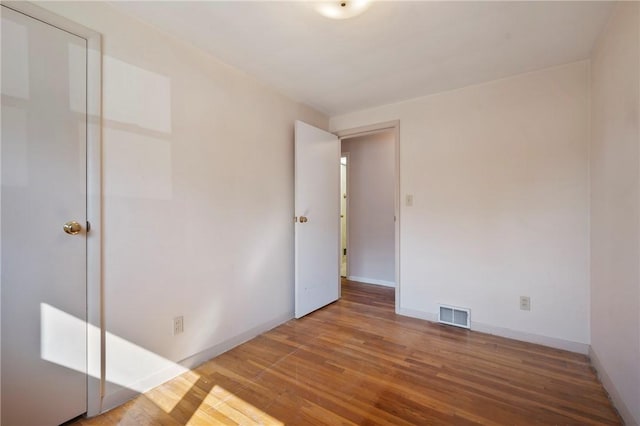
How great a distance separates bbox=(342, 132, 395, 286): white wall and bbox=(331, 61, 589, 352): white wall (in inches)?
49.1

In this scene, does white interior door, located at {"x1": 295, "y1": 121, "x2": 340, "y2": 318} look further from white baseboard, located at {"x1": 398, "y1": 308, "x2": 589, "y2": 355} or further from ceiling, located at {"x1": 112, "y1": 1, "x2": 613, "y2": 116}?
white baseboard, located at {"x1": 398, "y1": 308, "x2": 589, "y2": 355}

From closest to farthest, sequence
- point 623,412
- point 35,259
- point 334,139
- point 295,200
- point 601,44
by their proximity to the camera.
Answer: point 35,259 < point 623,412 < point 601,44 < point 295,200 < point 334,139

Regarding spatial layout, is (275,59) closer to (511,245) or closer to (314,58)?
Result: (314,58)

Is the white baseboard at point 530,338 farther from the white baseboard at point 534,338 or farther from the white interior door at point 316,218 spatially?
the white interior door at point 316,218

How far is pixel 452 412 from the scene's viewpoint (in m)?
1.54

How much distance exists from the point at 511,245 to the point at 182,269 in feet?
8.67

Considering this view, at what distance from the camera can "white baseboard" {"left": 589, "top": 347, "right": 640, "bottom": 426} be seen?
54.2 inches

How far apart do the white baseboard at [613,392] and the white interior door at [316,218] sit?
225 centimetres

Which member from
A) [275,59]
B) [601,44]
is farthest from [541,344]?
[275,59]

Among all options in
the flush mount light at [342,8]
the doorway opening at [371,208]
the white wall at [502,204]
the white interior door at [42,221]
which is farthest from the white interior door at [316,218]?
the white interior door at [42,221]

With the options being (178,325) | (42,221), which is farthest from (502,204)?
(42,221)

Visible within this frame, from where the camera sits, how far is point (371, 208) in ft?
14.6

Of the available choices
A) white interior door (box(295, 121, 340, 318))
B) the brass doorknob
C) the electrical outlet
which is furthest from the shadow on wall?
white interior door (box(295, 121, 340, 318))

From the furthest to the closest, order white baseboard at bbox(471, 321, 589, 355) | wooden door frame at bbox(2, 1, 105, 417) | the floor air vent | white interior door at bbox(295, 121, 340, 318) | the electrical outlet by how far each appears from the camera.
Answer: white interior door at bbox(295, 121, 340, 318), the floor air vent, white baseboard at bbox(471, 321, 589, 355), the electrical outlet, wooden door frame at bbox(2, 1, 105, 417)
